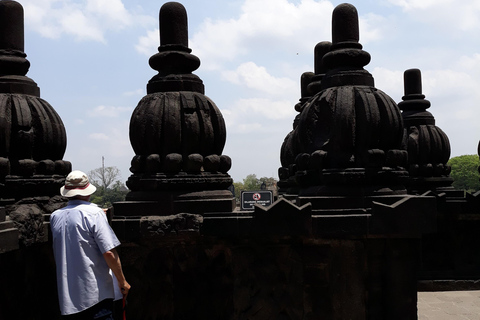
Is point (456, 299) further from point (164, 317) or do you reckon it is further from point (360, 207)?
point (164, 317)

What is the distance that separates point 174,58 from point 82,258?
350 cm

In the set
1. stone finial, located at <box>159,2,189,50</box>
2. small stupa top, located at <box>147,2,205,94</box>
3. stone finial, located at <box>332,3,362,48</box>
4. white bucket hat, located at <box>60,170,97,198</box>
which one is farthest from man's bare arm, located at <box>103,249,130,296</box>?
stone finial, located at <box>332,3,362,48</box>

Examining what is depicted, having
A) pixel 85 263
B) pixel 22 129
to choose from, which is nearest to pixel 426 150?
pixel 22 129

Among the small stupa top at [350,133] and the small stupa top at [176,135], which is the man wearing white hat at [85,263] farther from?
the small stupa top at [350,133]

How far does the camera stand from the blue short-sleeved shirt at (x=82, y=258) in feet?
11.5

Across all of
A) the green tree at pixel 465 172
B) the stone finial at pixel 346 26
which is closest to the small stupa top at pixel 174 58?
the stone finial at pixel 346 26

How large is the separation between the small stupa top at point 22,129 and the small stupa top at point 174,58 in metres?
1.47

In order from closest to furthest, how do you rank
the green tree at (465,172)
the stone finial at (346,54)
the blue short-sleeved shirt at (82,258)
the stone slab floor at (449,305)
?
the blue short-sleeved shirt at (82,258)
the stone finial at (346,54)
the stone slab floor at (449,305)
the green tree at (465,172)

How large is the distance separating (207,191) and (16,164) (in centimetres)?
241

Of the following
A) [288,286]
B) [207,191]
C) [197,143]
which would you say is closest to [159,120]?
[197,143]

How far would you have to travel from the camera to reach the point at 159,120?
233 inches

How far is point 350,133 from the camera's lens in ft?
18.9

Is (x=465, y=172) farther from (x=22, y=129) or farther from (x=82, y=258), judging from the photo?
(x=82, y=258)

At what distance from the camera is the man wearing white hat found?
3504 millimetres
